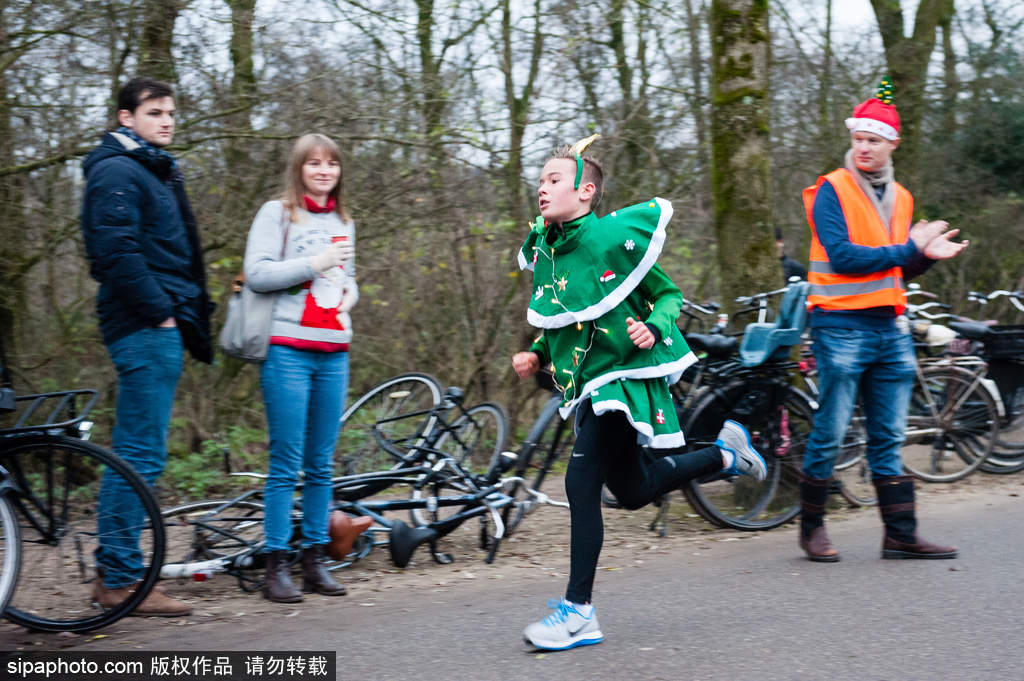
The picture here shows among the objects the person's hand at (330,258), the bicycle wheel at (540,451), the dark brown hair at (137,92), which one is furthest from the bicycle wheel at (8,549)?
the bicycle wheel at (540,451)

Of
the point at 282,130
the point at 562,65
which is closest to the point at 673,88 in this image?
the point at 562,65

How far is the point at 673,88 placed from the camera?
9.54 m

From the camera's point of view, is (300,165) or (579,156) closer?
(579,156)

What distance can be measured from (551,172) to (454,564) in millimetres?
2427

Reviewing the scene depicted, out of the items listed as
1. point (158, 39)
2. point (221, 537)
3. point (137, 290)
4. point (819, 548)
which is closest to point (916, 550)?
point (819, 548)

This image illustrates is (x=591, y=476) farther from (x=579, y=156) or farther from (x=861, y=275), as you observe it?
(x=861, y=275)

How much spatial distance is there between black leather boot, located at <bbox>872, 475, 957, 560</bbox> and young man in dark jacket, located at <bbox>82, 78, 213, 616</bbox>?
348 cm

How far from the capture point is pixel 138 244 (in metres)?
3.94

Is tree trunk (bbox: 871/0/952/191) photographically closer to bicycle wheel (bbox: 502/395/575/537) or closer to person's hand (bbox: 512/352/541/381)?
bicycle wheel (bbox: 502/395/575/537)

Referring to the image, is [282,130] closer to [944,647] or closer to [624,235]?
[624,235]

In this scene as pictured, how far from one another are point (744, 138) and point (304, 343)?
3.41 meters

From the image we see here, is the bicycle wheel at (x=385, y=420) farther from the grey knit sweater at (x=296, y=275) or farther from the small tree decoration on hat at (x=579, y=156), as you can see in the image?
the small tree decoration on hat at (x=579, y=156)

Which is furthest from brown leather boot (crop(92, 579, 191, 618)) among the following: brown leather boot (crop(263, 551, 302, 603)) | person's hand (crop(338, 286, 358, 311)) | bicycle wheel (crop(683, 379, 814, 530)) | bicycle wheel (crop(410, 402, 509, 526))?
bicycle wheel (crop(683, 379, 814, 530))

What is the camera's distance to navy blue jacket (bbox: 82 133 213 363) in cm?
388
